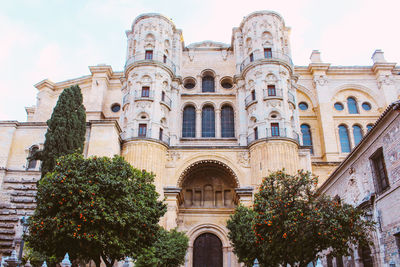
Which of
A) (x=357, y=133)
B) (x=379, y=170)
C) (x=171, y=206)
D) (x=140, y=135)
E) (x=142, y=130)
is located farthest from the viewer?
(x=357, y=133)

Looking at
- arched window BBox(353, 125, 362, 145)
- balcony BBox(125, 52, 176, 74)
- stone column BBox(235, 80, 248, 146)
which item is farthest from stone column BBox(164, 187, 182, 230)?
arched window BBox(353, 125, 362, 145)

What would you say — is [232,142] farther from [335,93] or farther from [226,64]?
[335,93]

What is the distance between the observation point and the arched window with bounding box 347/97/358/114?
32250 millimetres

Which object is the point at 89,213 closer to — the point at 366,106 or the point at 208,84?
the point at 208,84

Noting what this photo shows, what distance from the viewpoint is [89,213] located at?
13164 mm

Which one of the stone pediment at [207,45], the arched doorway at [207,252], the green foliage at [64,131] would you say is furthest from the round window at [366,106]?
the green foliage at [64,131]

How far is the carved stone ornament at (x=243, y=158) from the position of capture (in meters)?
26.3

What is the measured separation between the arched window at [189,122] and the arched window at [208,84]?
2.35m

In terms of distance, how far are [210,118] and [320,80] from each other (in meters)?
10.6

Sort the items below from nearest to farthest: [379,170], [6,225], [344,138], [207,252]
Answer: [379,170], [6,225], [207,252], [344,138]

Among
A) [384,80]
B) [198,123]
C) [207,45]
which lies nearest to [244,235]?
[198,123]

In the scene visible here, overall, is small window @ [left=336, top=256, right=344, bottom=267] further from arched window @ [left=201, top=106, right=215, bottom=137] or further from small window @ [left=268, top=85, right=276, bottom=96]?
arched window @ [left=201, top=106, right=215, bottom=137]

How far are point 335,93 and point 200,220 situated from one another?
16.4 metres

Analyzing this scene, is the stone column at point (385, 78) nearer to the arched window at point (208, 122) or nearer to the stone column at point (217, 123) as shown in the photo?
the stone column at point (217, 123)
